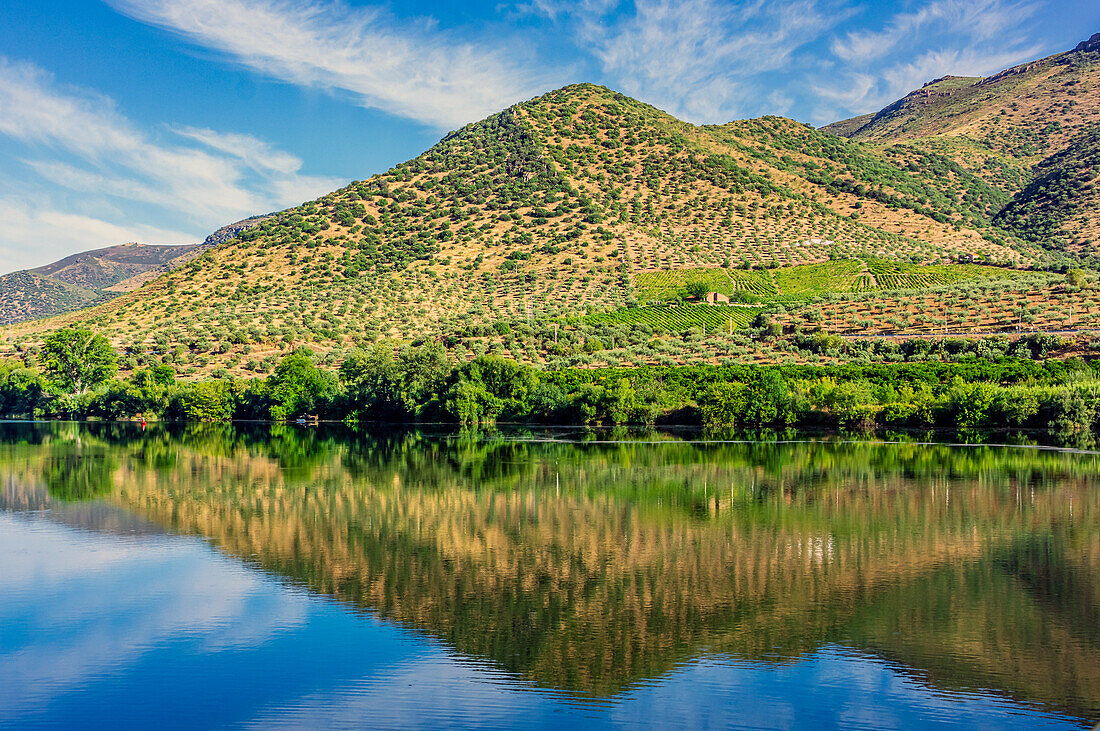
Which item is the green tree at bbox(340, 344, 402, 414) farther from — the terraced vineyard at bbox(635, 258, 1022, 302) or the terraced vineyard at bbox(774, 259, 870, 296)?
the terraced vineyard at bbox(774, 259, 870, 296)

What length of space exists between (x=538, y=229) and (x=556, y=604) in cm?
10063

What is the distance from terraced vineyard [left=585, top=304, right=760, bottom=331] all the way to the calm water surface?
50.8 m

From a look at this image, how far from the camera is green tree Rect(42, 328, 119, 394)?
7356 centimetres

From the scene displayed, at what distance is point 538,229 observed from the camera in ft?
368

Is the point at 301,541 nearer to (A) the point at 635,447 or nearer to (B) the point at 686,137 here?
(A) the point at 635,447

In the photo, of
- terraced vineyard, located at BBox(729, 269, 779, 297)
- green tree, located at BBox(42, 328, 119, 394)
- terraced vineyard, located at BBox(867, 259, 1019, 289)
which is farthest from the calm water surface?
terraced vineyard, located at BBox(867, 259, 1019, 289)

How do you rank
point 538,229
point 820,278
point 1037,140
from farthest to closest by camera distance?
point 1037,140, point 538,229, point 820,278

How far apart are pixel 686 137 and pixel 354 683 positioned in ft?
453

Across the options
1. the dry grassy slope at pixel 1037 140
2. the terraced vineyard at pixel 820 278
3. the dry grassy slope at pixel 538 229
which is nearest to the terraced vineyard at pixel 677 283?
the dry grassy slope at pixel 538 229

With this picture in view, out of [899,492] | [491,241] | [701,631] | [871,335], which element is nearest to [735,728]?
[701,631]

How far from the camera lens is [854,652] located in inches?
475

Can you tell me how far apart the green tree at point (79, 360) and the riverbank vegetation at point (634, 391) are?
0.17 m

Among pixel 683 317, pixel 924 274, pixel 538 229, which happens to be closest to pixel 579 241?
pixel 538 229

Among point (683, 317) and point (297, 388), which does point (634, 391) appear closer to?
point (683, 317)
